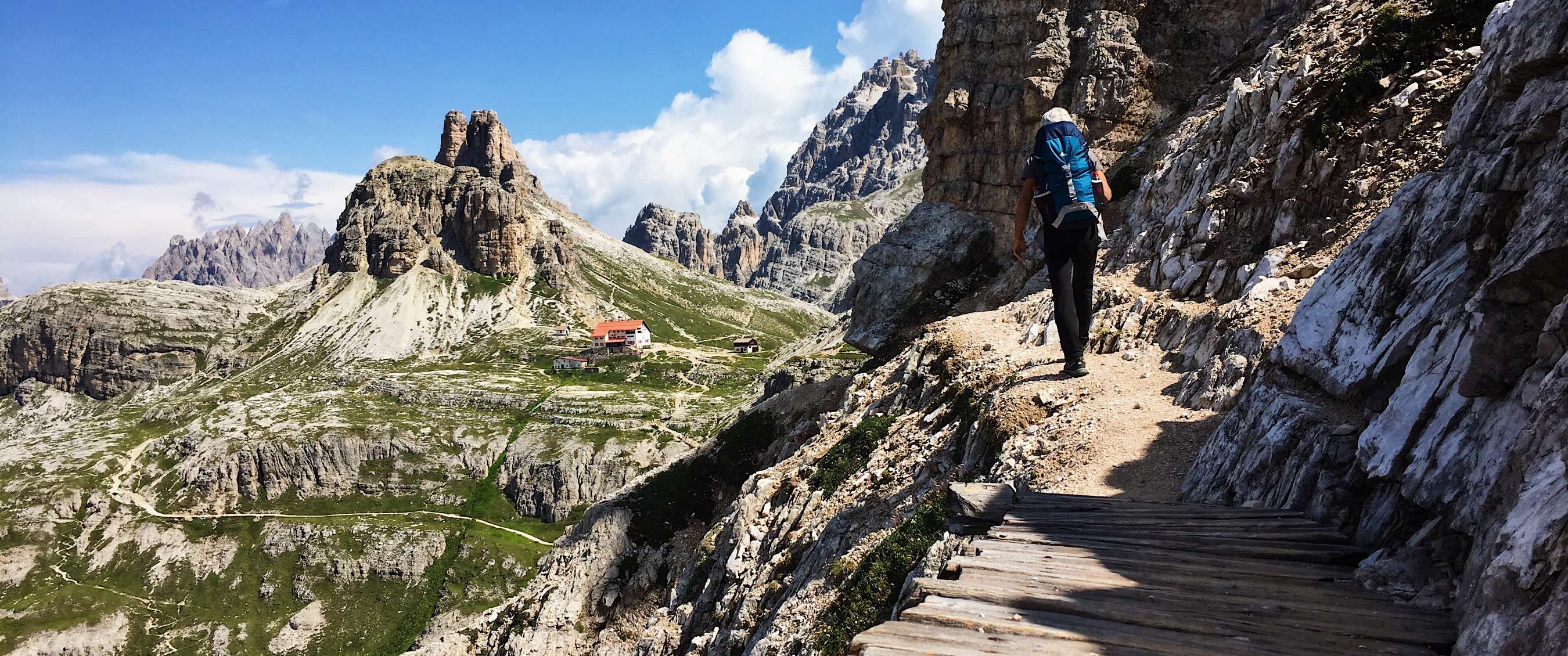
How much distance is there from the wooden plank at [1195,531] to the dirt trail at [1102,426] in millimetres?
2991

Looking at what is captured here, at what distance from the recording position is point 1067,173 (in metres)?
13.5

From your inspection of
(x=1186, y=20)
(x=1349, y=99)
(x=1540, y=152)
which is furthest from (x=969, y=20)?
(x=1540, y=152)

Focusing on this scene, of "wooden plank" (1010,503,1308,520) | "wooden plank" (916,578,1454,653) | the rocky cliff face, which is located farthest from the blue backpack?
"wooden plank" (916,578,1454,653)

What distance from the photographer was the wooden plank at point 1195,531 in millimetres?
7094

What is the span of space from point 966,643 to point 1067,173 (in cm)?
1025

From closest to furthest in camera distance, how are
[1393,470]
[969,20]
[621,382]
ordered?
[1393,470]
[969,20]
[621,382]

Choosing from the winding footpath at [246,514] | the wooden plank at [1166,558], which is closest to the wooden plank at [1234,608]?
the wooden plank at [1166,558]

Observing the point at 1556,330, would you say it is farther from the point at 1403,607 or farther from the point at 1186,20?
the point at 1186,20

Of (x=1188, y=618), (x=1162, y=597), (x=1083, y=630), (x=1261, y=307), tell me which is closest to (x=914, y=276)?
(x=1261, y=307)

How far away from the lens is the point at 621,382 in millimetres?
152000

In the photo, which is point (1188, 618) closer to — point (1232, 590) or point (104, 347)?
point (1232, 590)

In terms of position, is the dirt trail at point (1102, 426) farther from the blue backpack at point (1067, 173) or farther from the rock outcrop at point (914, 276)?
the rock outcrop at point (914, 276)

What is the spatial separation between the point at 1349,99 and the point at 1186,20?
83.3 ft

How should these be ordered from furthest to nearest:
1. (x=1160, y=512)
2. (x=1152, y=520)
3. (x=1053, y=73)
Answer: (x=1053, y=73), (x=1160, y=512), (x=1152, y=520)
